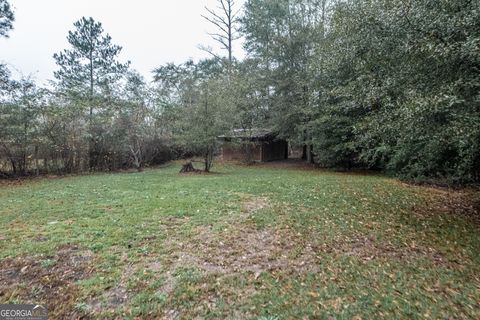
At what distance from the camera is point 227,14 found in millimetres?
22562

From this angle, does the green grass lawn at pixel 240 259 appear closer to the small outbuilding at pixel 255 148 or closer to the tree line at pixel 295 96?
the tree line at pixel 295 96

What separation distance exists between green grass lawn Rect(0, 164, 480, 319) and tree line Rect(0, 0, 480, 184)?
188 centimetres

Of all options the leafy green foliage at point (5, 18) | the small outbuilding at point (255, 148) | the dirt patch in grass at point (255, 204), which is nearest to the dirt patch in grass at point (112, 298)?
the dirt patch in grass at point (255, 204)

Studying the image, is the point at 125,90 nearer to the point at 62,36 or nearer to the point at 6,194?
the point at 62,36

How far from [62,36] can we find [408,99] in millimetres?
23082

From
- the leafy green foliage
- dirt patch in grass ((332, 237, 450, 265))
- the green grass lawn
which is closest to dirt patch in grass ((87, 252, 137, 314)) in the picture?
the green grass lawn

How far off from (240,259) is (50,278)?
227 centimetres

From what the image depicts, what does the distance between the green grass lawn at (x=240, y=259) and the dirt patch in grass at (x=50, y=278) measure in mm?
14

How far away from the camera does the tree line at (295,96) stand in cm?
426

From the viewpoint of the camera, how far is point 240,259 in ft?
11.5

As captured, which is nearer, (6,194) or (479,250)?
(479,250)

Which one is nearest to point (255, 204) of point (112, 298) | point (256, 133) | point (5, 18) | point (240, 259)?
point (240, 259)

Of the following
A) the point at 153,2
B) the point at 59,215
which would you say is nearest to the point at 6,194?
the point at 59,215

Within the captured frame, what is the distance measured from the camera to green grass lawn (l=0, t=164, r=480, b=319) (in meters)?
2.52
